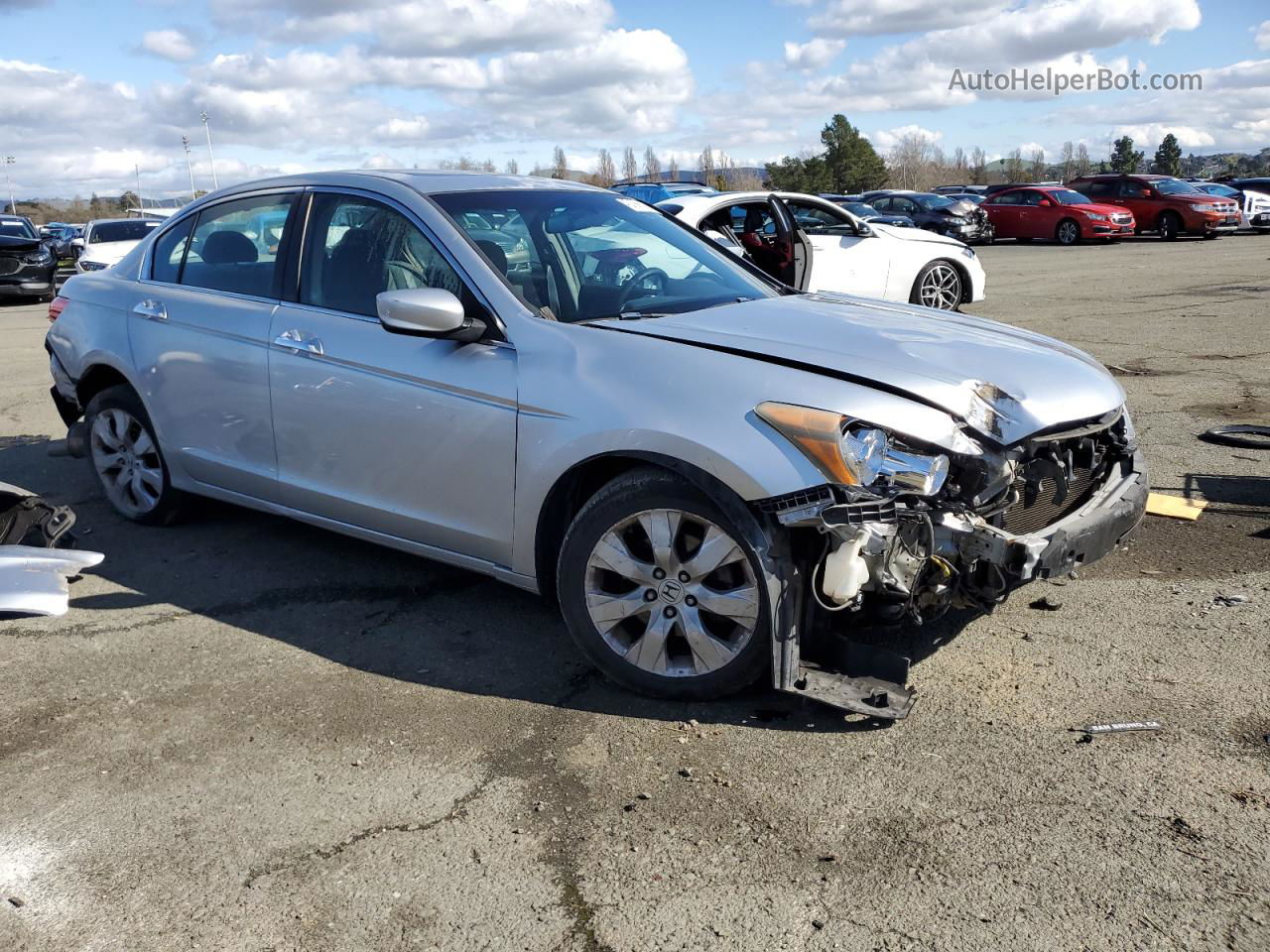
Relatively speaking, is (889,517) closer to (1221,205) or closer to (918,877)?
(918,877)

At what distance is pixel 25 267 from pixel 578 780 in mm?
20507

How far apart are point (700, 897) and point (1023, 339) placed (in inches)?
104

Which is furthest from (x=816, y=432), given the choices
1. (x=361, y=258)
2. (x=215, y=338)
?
(x=215, y=338)

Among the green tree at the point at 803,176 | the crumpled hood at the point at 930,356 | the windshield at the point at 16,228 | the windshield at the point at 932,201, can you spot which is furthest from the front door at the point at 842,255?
the green tree at the point at 803,176

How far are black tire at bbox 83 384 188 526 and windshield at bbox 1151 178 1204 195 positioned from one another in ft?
98.5

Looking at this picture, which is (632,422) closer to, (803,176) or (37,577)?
(37,577)

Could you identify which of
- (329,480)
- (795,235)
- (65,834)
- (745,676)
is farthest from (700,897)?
(795,235)

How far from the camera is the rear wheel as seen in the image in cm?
2973

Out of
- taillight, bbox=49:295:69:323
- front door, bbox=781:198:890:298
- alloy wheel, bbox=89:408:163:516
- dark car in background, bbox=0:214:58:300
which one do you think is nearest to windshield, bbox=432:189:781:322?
alloy wheel, bbox=89:408:163:516

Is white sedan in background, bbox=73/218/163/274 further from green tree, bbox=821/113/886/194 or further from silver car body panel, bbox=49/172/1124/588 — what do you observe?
green tree, bbox=821/113/886/194

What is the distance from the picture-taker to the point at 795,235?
10.1 meters

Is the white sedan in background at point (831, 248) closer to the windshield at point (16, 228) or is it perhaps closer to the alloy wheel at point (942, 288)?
the alloy wheel at point (942, 288)

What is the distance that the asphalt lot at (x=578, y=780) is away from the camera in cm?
271

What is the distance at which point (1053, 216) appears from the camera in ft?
99.6
